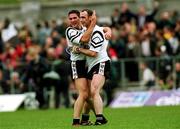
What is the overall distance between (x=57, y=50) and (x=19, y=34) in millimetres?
2746

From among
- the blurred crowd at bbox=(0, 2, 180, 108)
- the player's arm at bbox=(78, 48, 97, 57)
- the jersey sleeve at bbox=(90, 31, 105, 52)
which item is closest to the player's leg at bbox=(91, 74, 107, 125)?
the player's arm at bbox=(78, 48, 97, 57)

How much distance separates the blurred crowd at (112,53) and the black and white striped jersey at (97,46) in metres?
11.9

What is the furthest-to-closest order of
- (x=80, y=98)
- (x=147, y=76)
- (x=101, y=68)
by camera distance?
(x=147, y=76), (x=101, y=68), (x=80, y=98)

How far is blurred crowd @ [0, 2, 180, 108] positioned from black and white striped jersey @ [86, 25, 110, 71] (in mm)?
11870

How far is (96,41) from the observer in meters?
17.0

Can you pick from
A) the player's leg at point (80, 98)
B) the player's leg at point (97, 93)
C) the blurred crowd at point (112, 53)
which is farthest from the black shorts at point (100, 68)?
the blurred crowd at point (112, 53)

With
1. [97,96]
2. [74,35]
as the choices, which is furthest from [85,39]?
[97,96]

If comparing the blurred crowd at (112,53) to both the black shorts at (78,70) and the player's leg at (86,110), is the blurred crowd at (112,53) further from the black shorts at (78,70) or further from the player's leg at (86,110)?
the black shorts at (78,70)

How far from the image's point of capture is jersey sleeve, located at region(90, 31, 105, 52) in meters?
17.0

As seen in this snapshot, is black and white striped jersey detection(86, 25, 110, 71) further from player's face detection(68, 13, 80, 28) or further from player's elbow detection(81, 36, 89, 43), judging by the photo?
player's face detection(68, 13, 80, 28)

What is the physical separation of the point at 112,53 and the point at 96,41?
43.7ft

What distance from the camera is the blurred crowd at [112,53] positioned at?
2952 centimetres

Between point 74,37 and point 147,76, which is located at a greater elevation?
point 74,37

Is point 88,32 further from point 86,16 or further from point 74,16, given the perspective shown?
point 74,16
